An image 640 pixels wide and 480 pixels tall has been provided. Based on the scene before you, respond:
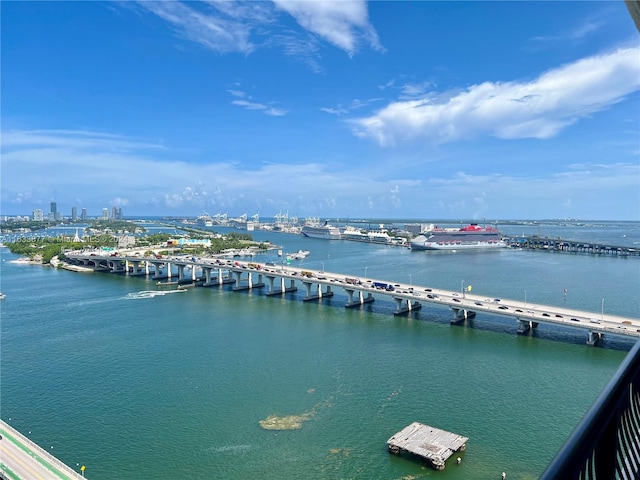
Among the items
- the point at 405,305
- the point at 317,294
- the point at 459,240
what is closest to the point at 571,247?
the point at 459,240

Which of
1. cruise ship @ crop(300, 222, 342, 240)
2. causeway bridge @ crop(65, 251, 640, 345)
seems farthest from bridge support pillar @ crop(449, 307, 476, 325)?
cruise ship @ crop(300, 222, 342, 240)

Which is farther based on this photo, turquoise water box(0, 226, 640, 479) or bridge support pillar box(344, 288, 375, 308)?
bridge support pillar box(344, 288, 375, 308)

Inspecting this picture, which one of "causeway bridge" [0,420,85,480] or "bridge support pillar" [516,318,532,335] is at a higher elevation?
"bridge support pillar" [516,318,532,335]

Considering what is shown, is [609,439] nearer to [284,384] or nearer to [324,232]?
[284,384]

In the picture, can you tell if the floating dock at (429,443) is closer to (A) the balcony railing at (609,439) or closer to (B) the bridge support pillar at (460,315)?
(A) the balcony railing at (609,439)

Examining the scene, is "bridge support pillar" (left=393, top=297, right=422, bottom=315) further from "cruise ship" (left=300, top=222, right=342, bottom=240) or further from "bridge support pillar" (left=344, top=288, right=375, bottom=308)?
"cruise ship" (left=300, top=222, right=342, bottom=240)

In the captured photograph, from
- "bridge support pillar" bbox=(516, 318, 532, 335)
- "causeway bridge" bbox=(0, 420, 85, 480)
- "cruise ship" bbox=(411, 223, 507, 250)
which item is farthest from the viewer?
"cruise ship" bbox=(411, 223, 507, 250)

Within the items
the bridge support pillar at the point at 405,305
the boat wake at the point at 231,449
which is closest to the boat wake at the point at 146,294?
the bridge support pillar at the point at 405,305
